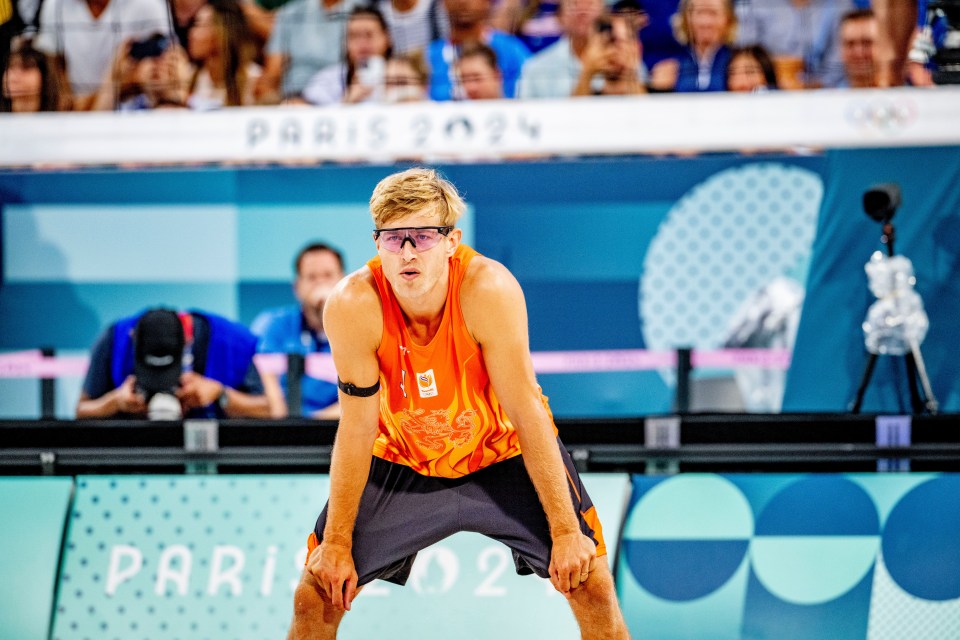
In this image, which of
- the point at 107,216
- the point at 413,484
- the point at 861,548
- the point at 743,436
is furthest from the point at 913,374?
the point at 107,216

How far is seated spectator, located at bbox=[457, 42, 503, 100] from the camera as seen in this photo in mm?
5664

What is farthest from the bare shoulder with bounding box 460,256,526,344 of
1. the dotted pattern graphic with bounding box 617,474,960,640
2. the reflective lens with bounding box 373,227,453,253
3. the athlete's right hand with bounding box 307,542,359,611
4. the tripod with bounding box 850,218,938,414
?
the tripod with bounding box 850,218,938,414

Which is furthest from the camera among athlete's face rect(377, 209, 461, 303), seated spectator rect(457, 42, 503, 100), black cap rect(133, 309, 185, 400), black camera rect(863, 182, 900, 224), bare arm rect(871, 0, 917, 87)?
seated spectator rect(457, 42, 503, 100)

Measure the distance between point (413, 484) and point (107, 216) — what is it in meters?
4.41

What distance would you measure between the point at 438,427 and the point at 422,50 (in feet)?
12.3

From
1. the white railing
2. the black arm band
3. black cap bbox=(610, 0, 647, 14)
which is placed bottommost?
the black arm band

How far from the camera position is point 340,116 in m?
5.65

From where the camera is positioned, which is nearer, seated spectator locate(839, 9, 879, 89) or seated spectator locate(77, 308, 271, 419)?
seated spectator locate(77, 308, 271, 419)

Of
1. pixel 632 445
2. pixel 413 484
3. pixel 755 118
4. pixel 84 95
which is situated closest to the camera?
pixel 413 484

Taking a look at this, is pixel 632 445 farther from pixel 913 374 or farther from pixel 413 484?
pixel 913 374

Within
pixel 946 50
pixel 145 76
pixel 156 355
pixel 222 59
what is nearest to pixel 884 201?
pixel 946 50

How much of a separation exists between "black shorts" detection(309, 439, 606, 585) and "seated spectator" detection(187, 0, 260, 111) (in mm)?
3823

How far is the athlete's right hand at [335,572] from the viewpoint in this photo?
2467 mm

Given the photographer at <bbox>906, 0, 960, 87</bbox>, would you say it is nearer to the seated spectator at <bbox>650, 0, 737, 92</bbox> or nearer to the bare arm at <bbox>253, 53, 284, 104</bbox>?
the seated spectator at <bbox>650, 0, 737, 92</bbox>
